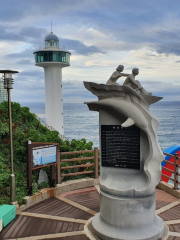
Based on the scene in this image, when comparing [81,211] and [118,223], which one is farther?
[81,211]

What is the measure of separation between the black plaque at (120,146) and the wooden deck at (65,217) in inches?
67.4

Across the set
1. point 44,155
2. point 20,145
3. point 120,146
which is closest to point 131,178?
point 120,146

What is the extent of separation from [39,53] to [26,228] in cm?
2229

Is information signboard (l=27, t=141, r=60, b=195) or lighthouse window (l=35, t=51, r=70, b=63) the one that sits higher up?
lighthouse window (l=35, t=51, r=70, b=63)

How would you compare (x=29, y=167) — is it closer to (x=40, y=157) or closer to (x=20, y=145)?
(x=40, y=157)

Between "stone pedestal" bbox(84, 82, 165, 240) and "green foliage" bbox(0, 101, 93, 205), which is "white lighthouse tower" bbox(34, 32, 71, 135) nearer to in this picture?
"green foliage" bbox(0, 101, 93, 205)

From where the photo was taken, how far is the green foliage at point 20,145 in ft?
24.6

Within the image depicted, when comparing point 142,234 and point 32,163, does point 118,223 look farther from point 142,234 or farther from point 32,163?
point 32,163

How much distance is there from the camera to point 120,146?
19.0 ft

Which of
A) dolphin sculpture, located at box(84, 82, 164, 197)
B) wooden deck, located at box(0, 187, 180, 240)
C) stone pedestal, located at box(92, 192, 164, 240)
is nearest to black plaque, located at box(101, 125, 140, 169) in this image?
dolphin sculpture, located at box(84, 82, 164, 197)

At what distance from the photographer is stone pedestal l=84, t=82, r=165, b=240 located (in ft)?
17.9

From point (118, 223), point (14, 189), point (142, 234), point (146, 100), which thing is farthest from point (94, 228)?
point (146, 100)

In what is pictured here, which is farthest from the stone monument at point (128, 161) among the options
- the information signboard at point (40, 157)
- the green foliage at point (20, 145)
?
the green foliage at point (20, 145)

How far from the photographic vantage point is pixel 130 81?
5828mm
